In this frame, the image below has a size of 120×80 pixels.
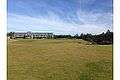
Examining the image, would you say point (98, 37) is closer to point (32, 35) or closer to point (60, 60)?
point (60, 60)

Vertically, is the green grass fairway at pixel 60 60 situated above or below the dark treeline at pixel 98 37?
below

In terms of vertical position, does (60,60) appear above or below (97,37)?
below

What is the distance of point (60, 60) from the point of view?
99.7 inches

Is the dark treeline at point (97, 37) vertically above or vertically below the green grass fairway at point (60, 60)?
above

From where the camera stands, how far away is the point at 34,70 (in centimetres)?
251

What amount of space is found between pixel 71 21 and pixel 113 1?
425 millimetres

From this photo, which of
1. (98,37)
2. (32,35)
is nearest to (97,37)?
(98,37)

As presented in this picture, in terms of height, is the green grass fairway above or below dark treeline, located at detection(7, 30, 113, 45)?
below

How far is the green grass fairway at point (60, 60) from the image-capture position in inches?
98.3

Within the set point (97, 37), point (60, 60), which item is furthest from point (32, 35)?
point (97, 37)

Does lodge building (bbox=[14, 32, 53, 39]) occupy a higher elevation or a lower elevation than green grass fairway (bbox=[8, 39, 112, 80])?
higher

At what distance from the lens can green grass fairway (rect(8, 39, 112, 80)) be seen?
2.50 m

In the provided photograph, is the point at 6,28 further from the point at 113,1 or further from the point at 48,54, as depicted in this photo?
the point at 113,1

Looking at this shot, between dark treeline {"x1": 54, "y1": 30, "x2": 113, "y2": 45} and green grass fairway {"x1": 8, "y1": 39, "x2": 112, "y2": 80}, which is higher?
dark treeline {"x1": 54, "y1": 30, "x2": 113, "y2": 45}
